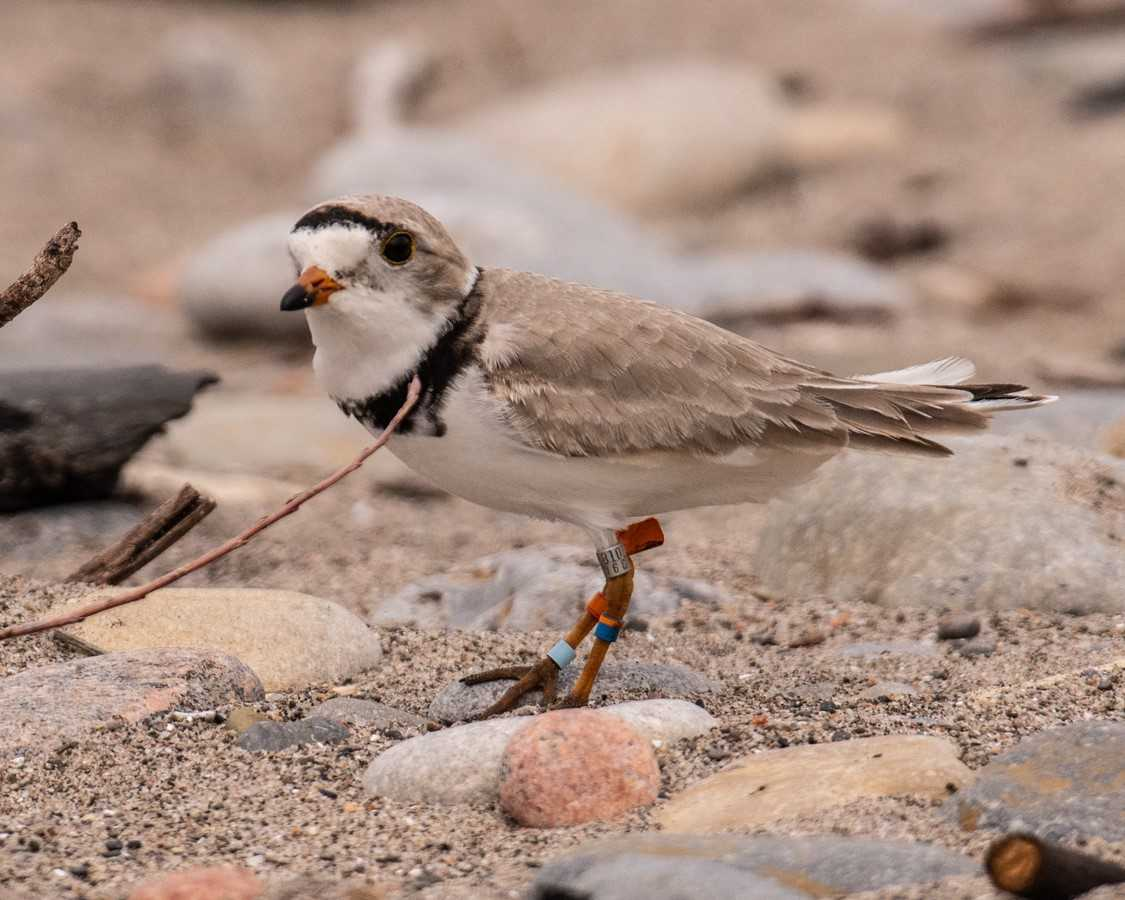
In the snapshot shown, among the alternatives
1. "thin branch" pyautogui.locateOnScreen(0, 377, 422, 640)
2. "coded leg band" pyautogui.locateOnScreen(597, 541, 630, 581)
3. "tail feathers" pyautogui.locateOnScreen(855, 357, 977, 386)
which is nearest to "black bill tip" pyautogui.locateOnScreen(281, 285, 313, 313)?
"thin branch" pyautogui.locateOnScreen(0, 377, 422, 640)

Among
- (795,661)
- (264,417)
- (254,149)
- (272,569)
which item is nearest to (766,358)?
(795,661)

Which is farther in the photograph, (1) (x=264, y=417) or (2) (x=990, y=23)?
(2) (x=990, y=23)

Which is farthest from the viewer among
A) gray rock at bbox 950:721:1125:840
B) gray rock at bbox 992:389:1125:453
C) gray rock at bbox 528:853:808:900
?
gray rock at bbox 992:389:1125:453

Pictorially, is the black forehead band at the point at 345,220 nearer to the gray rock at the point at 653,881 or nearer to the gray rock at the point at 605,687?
the gray rock at the point at 605,687

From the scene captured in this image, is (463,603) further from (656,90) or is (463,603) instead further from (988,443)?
(656,90)

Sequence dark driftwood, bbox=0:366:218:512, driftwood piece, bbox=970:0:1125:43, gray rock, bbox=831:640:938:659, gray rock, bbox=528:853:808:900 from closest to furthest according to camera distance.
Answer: gray rock, bbox=528:853:808:900 < gray rock, bbox=831:640:938:659 < dark driftwood, bbox=0:366:218:512 < driftwood piece, bbox=970:0:1125:43

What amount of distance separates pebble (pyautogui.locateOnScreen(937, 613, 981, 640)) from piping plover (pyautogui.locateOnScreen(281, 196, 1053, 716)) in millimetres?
658

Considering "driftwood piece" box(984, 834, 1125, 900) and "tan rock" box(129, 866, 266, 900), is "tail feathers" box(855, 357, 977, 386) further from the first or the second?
"tan rock" box(129, 866, 266, 900)

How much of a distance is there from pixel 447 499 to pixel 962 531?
278 cm

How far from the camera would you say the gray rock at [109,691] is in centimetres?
378

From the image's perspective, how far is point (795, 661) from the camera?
185 inches

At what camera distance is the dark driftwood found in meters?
5.93

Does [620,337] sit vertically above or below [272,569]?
above

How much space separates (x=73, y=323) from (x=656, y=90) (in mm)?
4997
